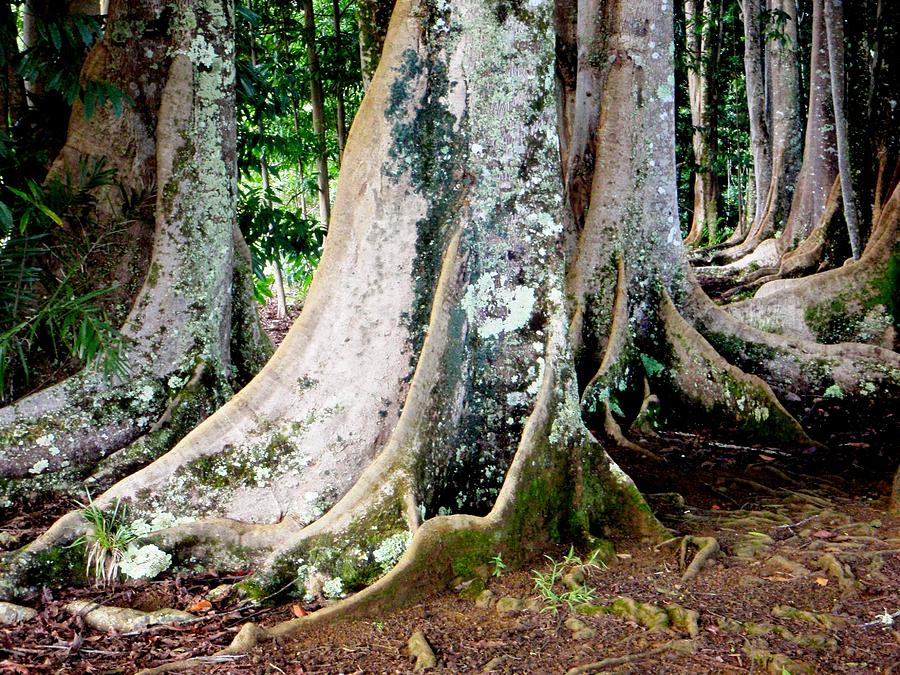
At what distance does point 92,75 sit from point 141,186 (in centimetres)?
83

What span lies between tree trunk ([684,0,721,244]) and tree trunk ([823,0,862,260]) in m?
5.67

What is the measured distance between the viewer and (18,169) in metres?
5.36

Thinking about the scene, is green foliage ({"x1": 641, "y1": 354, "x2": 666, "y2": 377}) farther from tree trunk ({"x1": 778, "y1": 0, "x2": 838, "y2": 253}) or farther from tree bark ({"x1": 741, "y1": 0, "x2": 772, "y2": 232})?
tree bark ({"x1": 741, "y1": 0, "x2": 772, "y2": 232})

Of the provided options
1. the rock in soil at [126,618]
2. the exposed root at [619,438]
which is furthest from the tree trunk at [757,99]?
the rock in soil at [126,618]

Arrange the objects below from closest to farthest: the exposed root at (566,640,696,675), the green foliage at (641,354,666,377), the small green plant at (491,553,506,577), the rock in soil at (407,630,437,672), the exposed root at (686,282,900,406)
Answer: the exposed root at (566,640,696,675), the rock in soil at (407,630,437,672), the small green plant at (491,553,506,577), the green foliage at (641,354,666,377), the exposed root at (686,282,900,406)

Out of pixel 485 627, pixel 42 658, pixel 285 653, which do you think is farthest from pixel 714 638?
pixel 42 658

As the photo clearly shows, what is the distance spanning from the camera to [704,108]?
17.0m

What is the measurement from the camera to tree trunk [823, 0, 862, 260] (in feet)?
27.0

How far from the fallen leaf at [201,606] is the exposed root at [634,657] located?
1.63 metres

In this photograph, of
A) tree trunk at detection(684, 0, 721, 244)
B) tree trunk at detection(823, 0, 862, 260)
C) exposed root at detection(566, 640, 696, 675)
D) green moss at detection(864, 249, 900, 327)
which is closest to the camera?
exposed root at detection(566, 640, 696, 675)

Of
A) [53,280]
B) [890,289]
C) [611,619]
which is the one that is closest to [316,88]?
[53,280]

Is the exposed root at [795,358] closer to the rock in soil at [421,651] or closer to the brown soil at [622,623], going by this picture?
the brown soil at [622,623]

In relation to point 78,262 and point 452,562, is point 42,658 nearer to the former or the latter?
point 452,562

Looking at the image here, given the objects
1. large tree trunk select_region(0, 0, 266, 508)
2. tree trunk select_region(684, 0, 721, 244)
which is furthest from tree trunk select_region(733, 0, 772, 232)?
large tree trunk select_region(0, 0, 266, 508)
